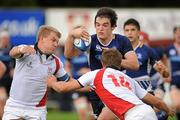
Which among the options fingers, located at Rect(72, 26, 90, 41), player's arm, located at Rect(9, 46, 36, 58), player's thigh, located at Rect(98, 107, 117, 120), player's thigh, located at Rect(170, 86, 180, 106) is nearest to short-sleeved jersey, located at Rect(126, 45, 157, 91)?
fingers, located at Rect(72, 26, 90, 41)

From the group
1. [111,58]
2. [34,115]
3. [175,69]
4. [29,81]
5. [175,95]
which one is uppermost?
[111,58]

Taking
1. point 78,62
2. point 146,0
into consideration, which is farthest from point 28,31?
point 78,62

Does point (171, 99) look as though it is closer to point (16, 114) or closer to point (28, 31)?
point (16, 114)

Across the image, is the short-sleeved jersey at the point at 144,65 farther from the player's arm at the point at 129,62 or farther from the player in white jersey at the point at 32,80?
the player in white jersey at the point at 32,80

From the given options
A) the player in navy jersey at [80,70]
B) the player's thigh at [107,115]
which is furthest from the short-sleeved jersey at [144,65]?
the player in navy jersey at [80,70]

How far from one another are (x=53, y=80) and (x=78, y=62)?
6.53m

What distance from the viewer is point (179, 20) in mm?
27531

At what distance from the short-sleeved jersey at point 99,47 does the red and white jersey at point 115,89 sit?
1.18 m

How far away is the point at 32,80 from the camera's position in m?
10.4

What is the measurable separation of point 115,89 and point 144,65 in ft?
9.93

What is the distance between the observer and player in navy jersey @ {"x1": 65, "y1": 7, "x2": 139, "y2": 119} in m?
10.6

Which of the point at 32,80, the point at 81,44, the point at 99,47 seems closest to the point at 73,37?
the point at 81,44

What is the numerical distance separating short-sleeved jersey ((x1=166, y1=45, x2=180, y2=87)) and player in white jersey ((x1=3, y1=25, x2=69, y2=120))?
4.88 meters

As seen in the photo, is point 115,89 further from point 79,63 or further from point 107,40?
point 79,63
